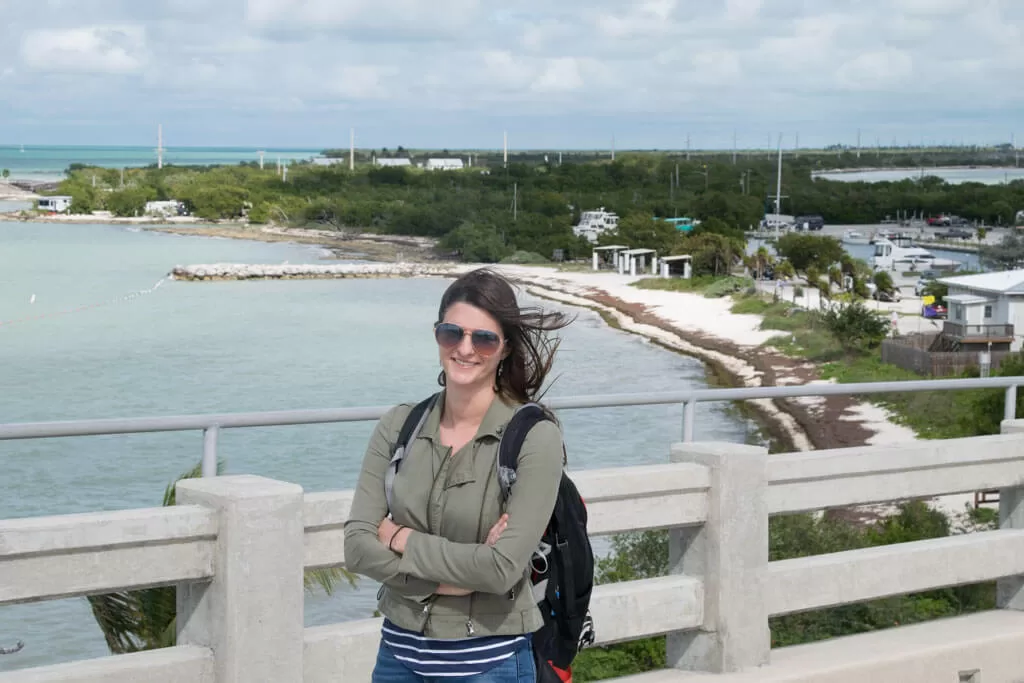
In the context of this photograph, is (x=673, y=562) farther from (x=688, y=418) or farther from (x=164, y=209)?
(x=164, y=209)

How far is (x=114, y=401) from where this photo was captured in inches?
2410

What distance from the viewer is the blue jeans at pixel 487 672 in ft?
9.85

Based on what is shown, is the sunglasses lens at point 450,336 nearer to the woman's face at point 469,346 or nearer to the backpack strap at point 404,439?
the woman's face at point 469,346

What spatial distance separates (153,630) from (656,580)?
2.69 m

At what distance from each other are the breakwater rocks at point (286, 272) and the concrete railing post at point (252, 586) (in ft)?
376

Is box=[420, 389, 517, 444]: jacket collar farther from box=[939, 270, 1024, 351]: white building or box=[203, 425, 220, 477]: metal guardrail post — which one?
box=[939, 270, 1024, 351]: white building

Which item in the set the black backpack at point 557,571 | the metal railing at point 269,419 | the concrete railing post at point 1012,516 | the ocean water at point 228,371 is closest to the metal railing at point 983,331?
the ocean water at point 228,371

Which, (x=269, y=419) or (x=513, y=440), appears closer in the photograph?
(x=513, y=440)

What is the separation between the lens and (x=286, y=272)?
118312mm

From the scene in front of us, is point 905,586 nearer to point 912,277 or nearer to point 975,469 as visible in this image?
point 975,469

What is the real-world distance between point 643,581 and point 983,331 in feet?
165

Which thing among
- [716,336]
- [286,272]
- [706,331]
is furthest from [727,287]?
[286,272]

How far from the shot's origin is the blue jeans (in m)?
3.00

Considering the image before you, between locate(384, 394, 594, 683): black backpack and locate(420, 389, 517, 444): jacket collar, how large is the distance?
0.9 inches
